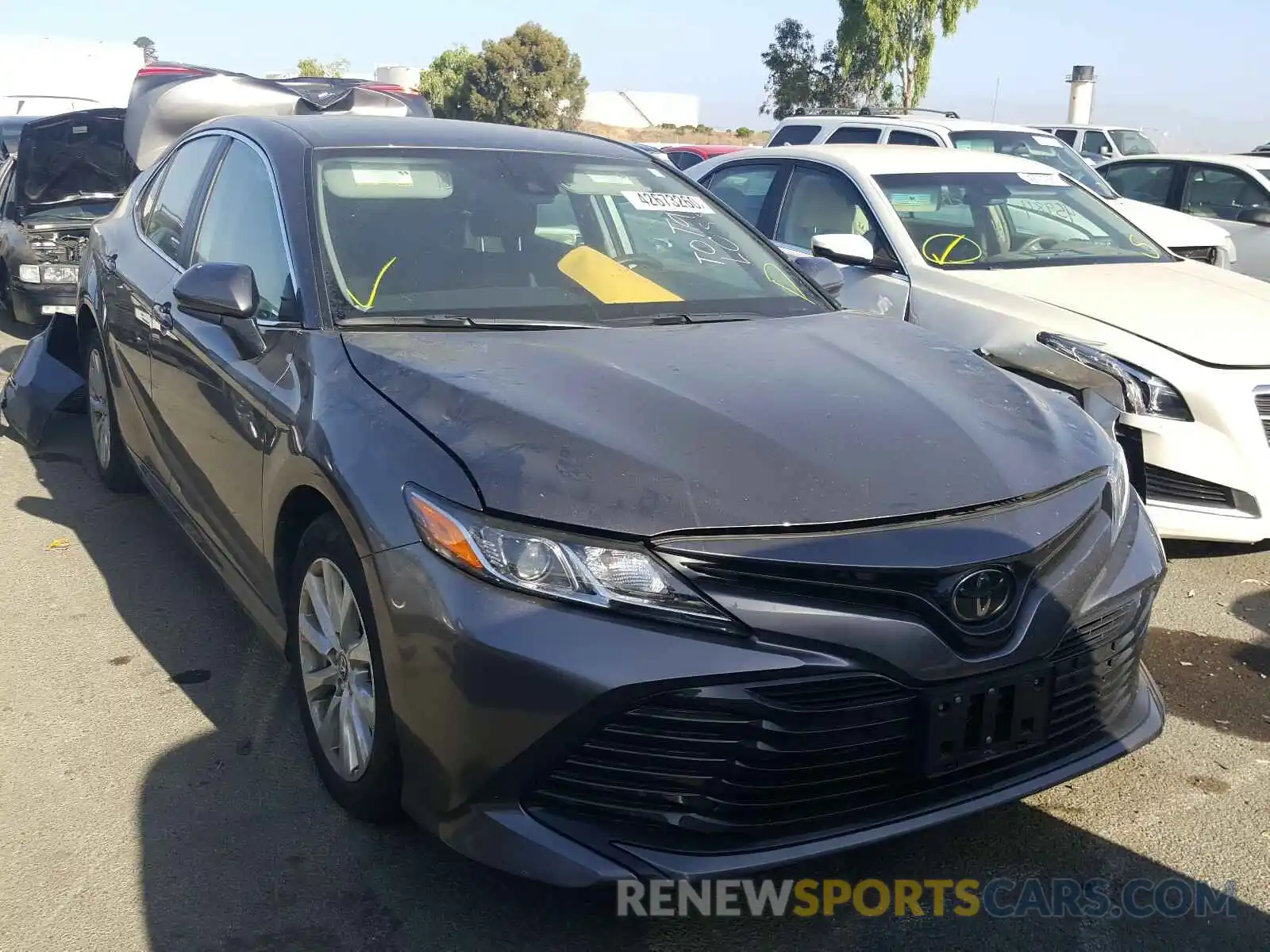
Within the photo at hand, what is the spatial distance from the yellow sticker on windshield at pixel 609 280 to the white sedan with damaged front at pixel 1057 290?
6.30 feet

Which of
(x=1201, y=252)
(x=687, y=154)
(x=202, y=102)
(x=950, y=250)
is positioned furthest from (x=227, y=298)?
(x=687, y=154)

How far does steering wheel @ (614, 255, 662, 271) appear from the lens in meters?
3.82

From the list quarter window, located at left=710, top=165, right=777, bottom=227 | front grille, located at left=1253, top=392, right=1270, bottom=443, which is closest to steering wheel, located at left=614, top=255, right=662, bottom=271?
front grille, located at left=1253, top=392, right=1270, bottom=443

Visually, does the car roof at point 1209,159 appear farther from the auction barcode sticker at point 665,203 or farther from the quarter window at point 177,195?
the quarter window at point 177,195

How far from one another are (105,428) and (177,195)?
1321mm

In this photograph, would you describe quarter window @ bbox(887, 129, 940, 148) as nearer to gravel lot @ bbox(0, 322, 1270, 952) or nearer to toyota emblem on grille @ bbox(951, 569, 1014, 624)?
gravel lot @ bbox(0, 322, 1270, 952)

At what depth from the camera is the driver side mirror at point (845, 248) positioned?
582 centimetres

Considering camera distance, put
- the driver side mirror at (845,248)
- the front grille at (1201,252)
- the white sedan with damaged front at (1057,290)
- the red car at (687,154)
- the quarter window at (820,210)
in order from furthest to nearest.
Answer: the red car at (687,154)
the front grille at (1201,252)
the quarter window at (820,210)
the driver side mirror at (845,248)
the white sedan with damaged front at (1057,290)

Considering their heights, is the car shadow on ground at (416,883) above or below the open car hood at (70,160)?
below

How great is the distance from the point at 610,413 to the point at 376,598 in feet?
2.08

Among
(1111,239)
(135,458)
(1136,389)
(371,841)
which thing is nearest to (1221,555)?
(1136,389)

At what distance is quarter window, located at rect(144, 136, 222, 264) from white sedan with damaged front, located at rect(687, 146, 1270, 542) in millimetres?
2776

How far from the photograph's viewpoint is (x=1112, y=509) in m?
2.84

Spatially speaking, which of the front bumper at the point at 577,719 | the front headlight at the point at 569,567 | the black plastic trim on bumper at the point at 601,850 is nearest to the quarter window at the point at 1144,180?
the front bumper at the point at 577,719
